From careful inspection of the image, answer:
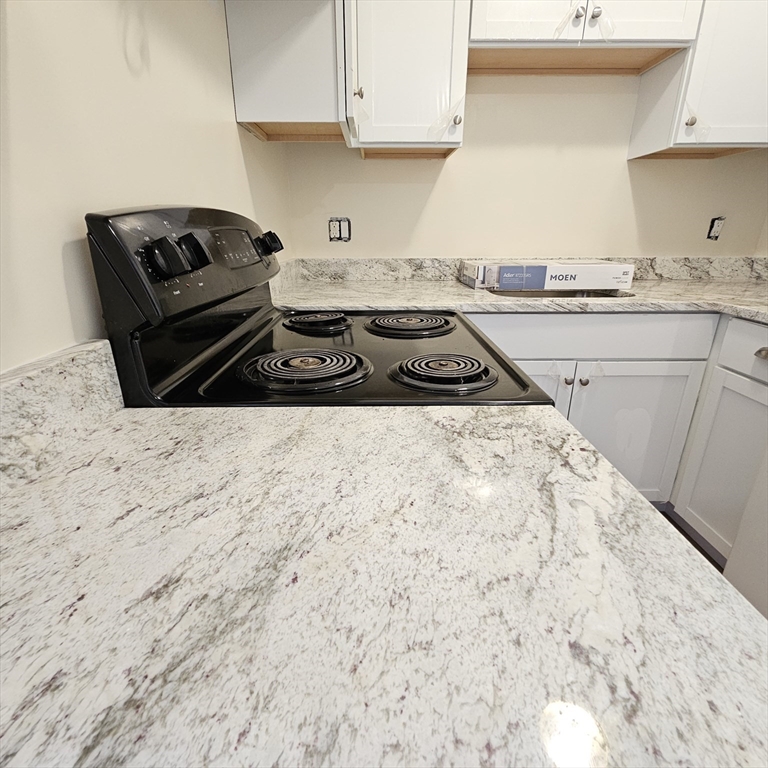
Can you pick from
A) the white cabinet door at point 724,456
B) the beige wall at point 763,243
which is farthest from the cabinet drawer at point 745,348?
the beige wall at point 763,243

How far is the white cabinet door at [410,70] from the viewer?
4.37 ft

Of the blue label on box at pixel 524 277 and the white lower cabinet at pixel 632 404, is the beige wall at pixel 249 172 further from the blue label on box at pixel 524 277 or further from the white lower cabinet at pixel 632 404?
the white lower cabinet at pixel 632 404

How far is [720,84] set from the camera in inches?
57.7

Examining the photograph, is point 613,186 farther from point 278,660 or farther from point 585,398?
point 278,660

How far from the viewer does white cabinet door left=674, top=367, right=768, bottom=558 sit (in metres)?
1.30

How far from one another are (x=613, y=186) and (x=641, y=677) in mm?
2151

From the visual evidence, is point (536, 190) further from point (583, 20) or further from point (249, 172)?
point (249, 172)

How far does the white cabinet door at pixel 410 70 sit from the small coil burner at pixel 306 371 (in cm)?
99

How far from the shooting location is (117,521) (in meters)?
0.35

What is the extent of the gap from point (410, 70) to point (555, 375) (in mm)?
1152

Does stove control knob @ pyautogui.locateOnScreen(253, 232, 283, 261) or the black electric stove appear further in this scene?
stove control knob @ pyautogui.locateOnScreen(253, 232, 283, 261)

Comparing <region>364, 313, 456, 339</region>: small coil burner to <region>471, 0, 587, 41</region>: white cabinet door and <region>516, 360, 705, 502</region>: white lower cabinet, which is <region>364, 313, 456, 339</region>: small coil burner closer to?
<region>516, 360, 705, 502</region>: white lower cabinet

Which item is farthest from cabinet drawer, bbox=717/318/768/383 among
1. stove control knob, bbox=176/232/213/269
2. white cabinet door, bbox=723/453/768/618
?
stove control knob, bbox=176/232/213/269

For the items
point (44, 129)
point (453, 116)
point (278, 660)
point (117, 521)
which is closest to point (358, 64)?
point (453, 116)
